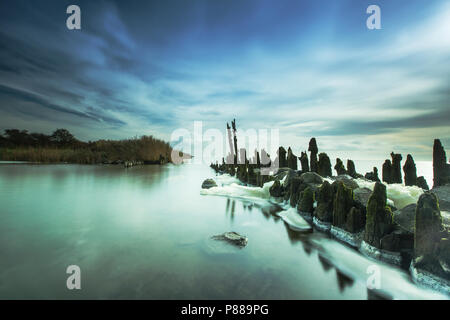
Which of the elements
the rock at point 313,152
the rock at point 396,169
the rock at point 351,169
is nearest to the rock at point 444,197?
the rock at point 396,169

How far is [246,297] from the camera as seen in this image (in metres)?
4.02

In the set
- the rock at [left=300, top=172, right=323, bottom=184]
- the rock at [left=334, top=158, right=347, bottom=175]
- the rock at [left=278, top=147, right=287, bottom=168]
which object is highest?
the rock at [left=278, top=147, right=287, bottom=168]

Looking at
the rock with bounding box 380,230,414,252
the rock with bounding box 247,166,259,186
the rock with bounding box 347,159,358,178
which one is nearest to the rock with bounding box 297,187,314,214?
the rock with bounding box 380,230,414,252

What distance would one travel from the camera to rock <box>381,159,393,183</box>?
12977 millimetres

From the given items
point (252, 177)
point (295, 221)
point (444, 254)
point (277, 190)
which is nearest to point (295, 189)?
point (295, 221)

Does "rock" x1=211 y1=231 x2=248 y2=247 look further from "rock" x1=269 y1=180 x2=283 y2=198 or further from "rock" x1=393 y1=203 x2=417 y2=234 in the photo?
"rock" x1=269 y1=180 x2=283 y2=198

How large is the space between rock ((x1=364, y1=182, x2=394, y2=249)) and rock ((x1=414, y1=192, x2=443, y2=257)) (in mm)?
1032

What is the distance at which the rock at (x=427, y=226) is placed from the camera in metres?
4.20

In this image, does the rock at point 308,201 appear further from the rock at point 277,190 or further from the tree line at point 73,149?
the tree line at point 73,149

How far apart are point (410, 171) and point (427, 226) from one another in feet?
33.4

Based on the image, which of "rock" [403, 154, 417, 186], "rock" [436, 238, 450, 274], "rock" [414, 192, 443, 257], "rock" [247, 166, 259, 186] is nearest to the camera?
"rock" [436, 238, 450, 274]

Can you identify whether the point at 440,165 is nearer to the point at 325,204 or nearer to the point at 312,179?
the point at 312,179

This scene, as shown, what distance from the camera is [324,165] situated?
611 inches
